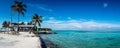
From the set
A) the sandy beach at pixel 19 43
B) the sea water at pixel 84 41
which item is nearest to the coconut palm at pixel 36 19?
the sea water at pixel 84 41

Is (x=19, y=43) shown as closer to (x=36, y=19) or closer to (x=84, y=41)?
(x=84, y=41)

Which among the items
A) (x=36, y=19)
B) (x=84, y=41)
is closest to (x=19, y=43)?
(x=84, y=41)

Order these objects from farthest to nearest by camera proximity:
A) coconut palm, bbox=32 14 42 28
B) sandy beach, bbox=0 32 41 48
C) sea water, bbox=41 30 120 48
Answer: coconut palm, bbox=32 14 42 28
sea water, bbox=41 30 120 48
sandy beach, bbox=0 32 41 48

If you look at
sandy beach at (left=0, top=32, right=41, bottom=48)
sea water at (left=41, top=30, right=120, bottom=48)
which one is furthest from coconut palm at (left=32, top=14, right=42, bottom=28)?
sandy beach at (left=0, top=32, right=41, bottom=48)

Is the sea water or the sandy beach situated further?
the sea water

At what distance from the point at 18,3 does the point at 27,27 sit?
19.0 metres

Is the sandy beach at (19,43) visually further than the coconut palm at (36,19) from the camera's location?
No

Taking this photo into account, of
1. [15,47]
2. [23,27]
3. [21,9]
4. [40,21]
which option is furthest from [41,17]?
[15,47]

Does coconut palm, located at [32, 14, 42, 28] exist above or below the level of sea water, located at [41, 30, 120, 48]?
above

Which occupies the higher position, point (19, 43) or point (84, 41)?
point (19, 43)

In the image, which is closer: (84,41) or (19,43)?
(19,43)

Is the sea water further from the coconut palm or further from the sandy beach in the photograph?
the coconut palm

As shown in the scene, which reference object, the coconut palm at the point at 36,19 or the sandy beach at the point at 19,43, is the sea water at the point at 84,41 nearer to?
the sandy beach at the point at 19,43

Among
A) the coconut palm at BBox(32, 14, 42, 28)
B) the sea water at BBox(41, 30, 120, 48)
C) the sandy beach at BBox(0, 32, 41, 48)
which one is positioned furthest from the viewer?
the coconut palm at BBox(32, 14, 42, 28)
